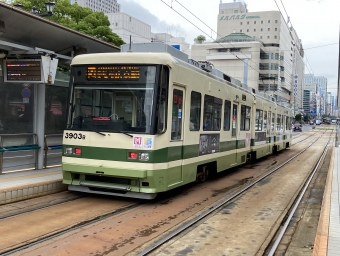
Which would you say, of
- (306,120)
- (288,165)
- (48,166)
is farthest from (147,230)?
(306,120)

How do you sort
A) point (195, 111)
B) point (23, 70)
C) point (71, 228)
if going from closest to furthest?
point (71, 228) → point (195, 111) → point (23, 70)

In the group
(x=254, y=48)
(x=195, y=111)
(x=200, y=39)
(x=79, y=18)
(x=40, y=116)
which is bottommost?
(x=40, y=116)

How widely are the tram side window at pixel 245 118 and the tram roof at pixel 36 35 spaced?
5.25 metres

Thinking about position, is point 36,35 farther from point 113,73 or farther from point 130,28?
point 130,28

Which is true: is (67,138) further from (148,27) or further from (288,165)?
(148,27)

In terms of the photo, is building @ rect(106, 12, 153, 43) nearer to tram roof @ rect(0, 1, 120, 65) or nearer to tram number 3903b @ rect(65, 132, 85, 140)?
tram roof @ rect(0, 1, 120, 65)

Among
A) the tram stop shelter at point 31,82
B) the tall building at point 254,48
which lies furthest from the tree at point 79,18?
the tall building at point 254,48

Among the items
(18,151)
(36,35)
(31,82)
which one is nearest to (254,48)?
(36,35)

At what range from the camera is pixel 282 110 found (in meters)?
23.1

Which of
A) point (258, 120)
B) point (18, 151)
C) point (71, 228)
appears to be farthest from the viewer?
point (258, 120)

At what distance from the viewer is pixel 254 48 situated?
9431cm

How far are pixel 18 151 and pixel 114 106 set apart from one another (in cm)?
374

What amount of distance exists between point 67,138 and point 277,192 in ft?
18.6

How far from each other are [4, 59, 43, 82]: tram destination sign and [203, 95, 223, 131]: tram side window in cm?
425
